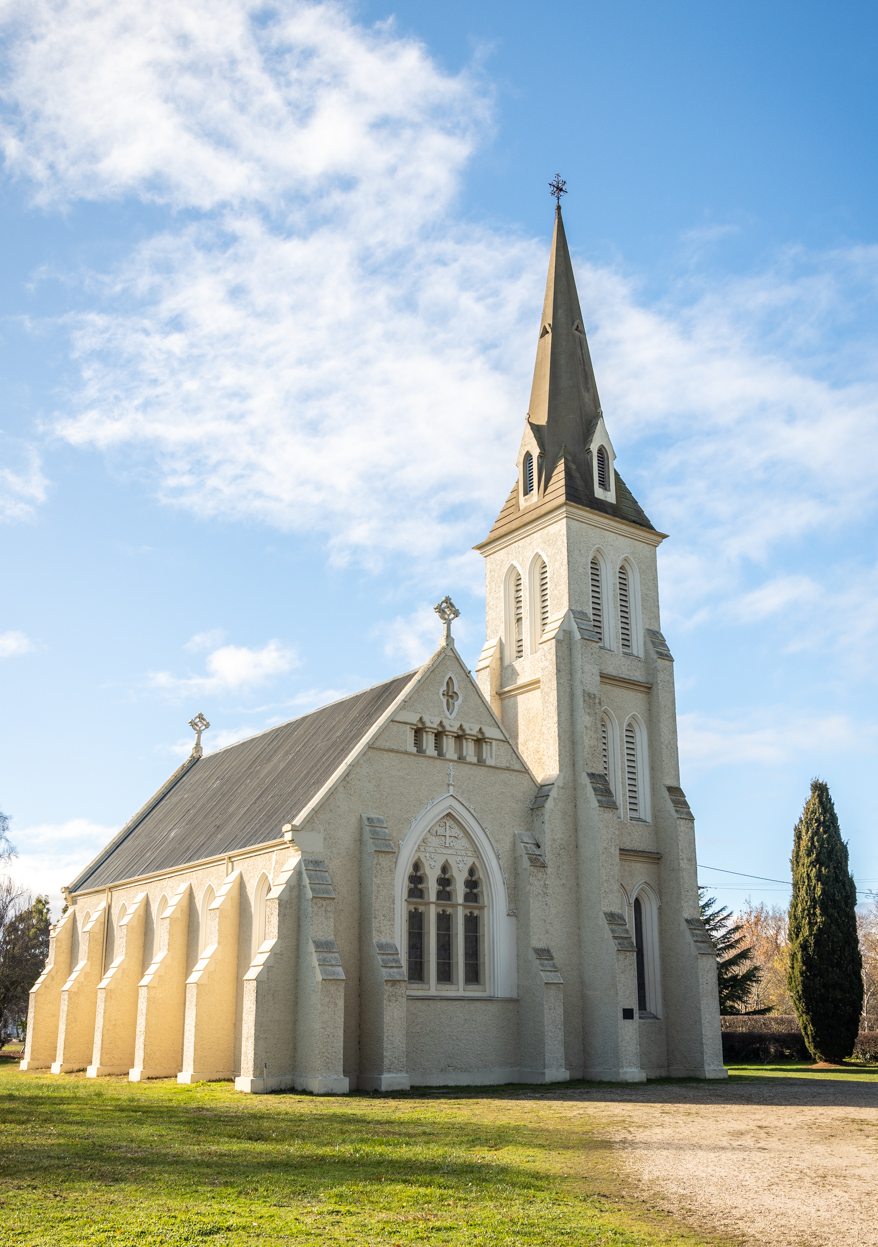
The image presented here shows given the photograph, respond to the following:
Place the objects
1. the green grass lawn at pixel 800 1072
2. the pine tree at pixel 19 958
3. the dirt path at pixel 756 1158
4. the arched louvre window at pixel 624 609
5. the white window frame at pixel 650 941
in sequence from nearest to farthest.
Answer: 1. the dirt path at pixel 756 1158
2. the green grass lawn at pixel 800 1072
3. the white window frame at pixel 650 941
4. the arched louvre window at pixel 624 609
5. the pine tree at pixel 19 958

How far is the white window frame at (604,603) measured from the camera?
33.1 m

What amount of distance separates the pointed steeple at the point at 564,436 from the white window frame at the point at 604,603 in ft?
5.03

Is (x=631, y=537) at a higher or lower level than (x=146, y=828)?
higher

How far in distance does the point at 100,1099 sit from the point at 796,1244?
15.4 metres

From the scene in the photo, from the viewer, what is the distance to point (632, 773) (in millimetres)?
32719

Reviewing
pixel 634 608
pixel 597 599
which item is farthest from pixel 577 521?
pixel 634 608

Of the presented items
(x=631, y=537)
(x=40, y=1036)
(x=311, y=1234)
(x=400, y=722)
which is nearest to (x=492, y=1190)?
(x=311, y=1234)

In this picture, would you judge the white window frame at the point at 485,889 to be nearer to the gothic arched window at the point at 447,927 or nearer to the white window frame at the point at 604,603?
the gothic arched window at the point at 447,927

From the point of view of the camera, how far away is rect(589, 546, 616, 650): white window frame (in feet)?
109

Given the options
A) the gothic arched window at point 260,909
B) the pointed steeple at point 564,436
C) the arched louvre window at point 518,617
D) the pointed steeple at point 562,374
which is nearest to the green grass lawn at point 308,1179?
the gothic arched window at point 260,909

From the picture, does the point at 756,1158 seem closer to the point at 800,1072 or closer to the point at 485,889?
the point at 485,889

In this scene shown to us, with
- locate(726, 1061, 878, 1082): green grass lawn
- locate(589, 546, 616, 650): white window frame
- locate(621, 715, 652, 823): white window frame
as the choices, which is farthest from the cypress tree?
locate(589, 546, 616, 650): white window frame

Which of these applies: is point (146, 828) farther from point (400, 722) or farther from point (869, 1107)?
point (869, 1107)

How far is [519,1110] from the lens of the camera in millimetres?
18922
